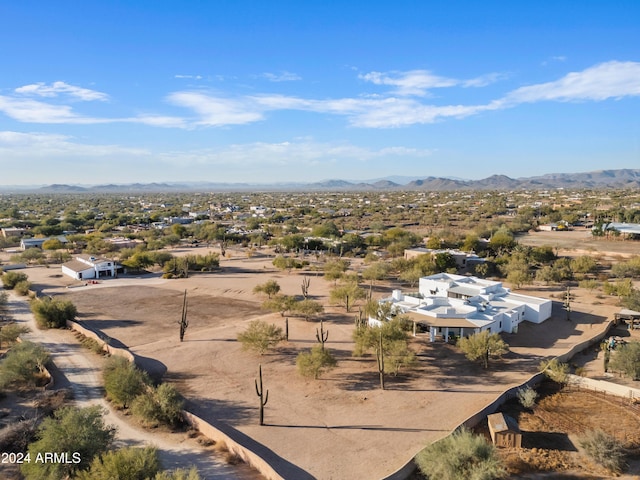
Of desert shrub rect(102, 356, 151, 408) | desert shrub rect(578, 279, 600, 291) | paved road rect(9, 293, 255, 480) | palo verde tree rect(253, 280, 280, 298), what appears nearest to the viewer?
paved road rect(9, 293, 255, 480)

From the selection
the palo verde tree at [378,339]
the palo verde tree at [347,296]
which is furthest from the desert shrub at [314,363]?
the palo verde tree at [347,296]

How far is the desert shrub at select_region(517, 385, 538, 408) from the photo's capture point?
21328 mm

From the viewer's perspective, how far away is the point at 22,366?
2347 centimetres

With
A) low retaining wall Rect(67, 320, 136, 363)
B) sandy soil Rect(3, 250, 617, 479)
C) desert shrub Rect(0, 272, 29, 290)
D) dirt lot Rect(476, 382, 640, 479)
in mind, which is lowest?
dirt lot Rect(476, 382, 640, 479)

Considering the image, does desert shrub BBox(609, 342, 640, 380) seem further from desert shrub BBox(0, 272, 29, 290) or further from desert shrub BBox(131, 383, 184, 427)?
desert shrub BBox(0, 272, 29, 290)

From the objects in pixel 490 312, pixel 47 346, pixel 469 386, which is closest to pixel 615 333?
pixel 490 312

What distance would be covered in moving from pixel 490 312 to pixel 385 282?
17650mm

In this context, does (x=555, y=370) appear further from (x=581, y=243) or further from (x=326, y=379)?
(x=581, y=243)

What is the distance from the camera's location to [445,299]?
34.7 metres

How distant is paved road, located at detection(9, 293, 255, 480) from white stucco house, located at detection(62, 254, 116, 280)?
16070 mm

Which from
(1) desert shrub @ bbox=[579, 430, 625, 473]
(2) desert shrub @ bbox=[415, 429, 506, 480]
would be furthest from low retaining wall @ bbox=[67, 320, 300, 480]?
(1) desert shrub @ bbox=[579, 430, 625, 473]

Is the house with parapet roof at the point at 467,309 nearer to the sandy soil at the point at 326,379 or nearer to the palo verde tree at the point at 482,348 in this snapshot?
the sandy soil at the point at 326,379

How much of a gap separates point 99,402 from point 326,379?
38.8 ft

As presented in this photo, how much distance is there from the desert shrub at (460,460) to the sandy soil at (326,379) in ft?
4.27
